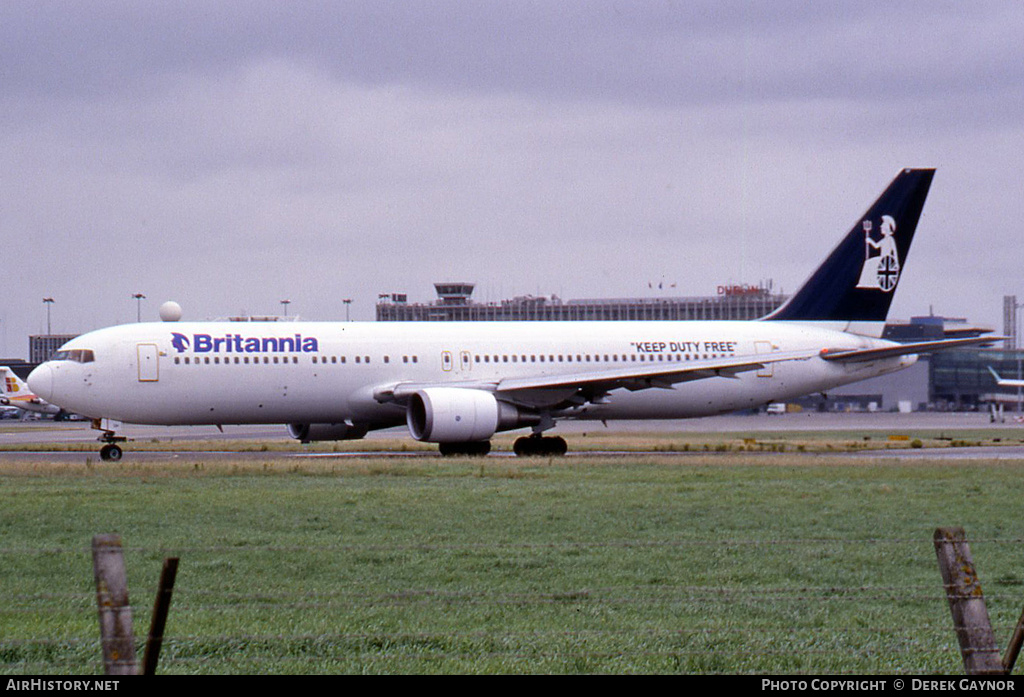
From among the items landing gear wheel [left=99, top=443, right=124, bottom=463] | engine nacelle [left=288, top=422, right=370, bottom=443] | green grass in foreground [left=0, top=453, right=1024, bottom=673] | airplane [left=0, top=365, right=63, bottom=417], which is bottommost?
green grass in foreground [left=0, top=453, right=1024, bottom=673]

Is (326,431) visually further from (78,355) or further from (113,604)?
(113,604)

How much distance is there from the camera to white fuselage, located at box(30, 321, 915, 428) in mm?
38156

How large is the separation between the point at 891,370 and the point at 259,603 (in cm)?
3446

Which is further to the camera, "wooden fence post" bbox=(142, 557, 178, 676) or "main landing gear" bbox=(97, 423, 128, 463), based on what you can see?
"main landing gear" bbox=(97, 423, 128, 463)

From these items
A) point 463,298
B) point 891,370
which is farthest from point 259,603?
point 463,298

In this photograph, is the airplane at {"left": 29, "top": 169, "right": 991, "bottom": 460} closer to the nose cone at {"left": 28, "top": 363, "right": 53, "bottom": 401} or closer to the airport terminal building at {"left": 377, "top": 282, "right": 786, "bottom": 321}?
the nose cone at {"left": 28, "top": 363, "right": 53, "bottom": 401}

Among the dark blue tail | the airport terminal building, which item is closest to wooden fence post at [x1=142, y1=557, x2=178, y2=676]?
the dark blue tail

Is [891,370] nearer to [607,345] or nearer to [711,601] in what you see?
[607,345]

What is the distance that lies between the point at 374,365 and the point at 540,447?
5412mm

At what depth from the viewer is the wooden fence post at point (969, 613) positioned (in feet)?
27.0

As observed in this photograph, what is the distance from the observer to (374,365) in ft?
133

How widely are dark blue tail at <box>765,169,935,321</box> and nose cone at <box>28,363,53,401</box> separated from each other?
Result: 23.3 metres

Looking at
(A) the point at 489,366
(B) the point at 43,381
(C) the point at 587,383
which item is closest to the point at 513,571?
(C) the point at 587,383
